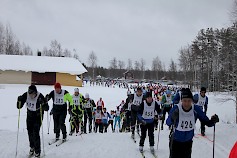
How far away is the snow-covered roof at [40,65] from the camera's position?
4478cm

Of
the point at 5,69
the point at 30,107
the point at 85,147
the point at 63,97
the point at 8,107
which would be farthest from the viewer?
the point at 5,69

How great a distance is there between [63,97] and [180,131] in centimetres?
486

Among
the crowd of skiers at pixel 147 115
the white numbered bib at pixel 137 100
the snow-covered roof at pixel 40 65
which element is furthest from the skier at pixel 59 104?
the snow-covered roof at pixel 40 65

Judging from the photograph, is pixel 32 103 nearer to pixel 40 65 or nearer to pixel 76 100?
pixel 76 100

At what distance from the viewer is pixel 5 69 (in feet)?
143

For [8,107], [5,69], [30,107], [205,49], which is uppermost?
[205,49]

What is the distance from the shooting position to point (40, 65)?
4697 centimetres

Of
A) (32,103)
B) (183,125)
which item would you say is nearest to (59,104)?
(32,103)

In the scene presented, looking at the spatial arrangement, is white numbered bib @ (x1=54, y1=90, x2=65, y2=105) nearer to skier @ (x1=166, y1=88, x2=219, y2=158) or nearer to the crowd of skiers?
the crowd of skiers

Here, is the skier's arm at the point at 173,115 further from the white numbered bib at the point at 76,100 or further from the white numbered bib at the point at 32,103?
the white numbered bib at the point at 76,100

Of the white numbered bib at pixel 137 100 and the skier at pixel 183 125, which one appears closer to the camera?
the skier at pixel 183 125

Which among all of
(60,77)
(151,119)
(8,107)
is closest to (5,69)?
(60,77)

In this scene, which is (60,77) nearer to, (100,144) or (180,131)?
(100,144)

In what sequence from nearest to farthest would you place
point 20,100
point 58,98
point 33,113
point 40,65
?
point 33,113 → point 20,100 → point 58,98 → point 40,65
